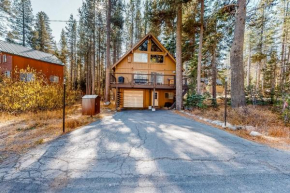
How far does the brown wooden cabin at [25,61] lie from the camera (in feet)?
51.2

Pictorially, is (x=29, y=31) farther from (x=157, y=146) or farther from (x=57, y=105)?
(x=157, y=146)

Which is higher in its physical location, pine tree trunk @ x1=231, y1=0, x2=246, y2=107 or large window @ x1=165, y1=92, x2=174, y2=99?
Result: pine tree trunk @ x1=231, y1=0, x2=246, y2=107

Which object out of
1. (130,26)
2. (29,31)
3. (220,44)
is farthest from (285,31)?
(29,31)

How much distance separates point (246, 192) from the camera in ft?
6.14

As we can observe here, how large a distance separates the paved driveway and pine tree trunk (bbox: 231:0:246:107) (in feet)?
15.3

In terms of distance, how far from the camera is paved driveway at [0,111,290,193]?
200 cm

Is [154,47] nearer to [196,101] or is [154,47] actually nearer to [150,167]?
[196,101]

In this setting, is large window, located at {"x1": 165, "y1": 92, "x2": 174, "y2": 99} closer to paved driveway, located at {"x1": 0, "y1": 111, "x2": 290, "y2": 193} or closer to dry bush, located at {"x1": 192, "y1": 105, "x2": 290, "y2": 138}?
dry bush, located at {"x1": 192, "y1": 105, "x2": 290, "y2": 138}

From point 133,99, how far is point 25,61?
50.0 feet

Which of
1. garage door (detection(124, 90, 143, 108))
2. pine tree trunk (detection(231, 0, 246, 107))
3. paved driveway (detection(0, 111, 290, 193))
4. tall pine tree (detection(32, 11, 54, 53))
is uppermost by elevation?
tall pine tree (detection(32, 11, 54, 53))

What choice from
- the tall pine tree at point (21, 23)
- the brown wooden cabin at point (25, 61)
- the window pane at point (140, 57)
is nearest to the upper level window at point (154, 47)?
the window pane at point (140, 57)

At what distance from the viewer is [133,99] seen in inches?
543

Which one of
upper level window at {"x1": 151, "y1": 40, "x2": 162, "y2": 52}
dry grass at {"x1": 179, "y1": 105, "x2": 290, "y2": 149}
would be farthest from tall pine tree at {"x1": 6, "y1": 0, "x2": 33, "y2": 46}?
dry grass at {"x1": 179, "y1": 105, "x2": 290, "y2": 149}

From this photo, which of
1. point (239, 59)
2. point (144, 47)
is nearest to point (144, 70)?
point (144, 47)
